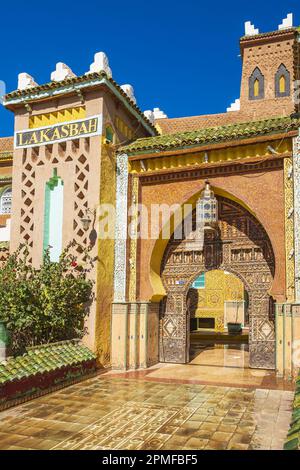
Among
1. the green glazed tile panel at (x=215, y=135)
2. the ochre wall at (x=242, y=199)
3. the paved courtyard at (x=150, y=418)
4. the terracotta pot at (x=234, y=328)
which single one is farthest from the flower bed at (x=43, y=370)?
the terracotta pot at (x=234, y=328)

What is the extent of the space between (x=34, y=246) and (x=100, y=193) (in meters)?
2.08

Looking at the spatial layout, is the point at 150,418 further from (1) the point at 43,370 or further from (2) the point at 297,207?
(2) the point at 297,207

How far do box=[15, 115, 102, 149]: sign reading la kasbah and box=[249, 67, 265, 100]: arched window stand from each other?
11886 mm

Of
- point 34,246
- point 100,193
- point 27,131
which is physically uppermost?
point 27,131

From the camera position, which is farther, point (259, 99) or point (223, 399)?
point (259, 99)

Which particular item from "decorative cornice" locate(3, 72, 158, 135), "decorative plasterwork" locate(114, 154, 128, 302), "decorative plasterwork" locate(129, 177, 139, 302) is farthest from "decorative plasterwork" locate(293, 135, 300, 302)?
"decorative cornice" locate(3, 72, 158, 135)

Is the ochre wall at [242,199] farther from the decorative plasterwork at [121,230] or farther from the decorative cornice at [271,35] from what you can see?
the decorative cornice at [271,35]

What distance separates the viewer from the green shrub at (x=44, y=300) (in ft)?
28.3

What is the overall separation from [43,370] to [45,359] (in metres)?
0.40

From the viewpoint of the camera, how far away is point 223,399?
24.1 ft

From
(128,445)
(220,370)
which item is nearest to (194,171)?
(220,370)

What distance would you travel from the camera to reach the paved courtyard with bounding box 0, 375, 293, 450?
527 centimetres

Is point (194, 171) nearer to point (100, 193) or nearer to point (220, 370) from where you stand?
point (100, 193)

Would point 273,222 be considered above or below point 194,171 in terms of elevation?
below
